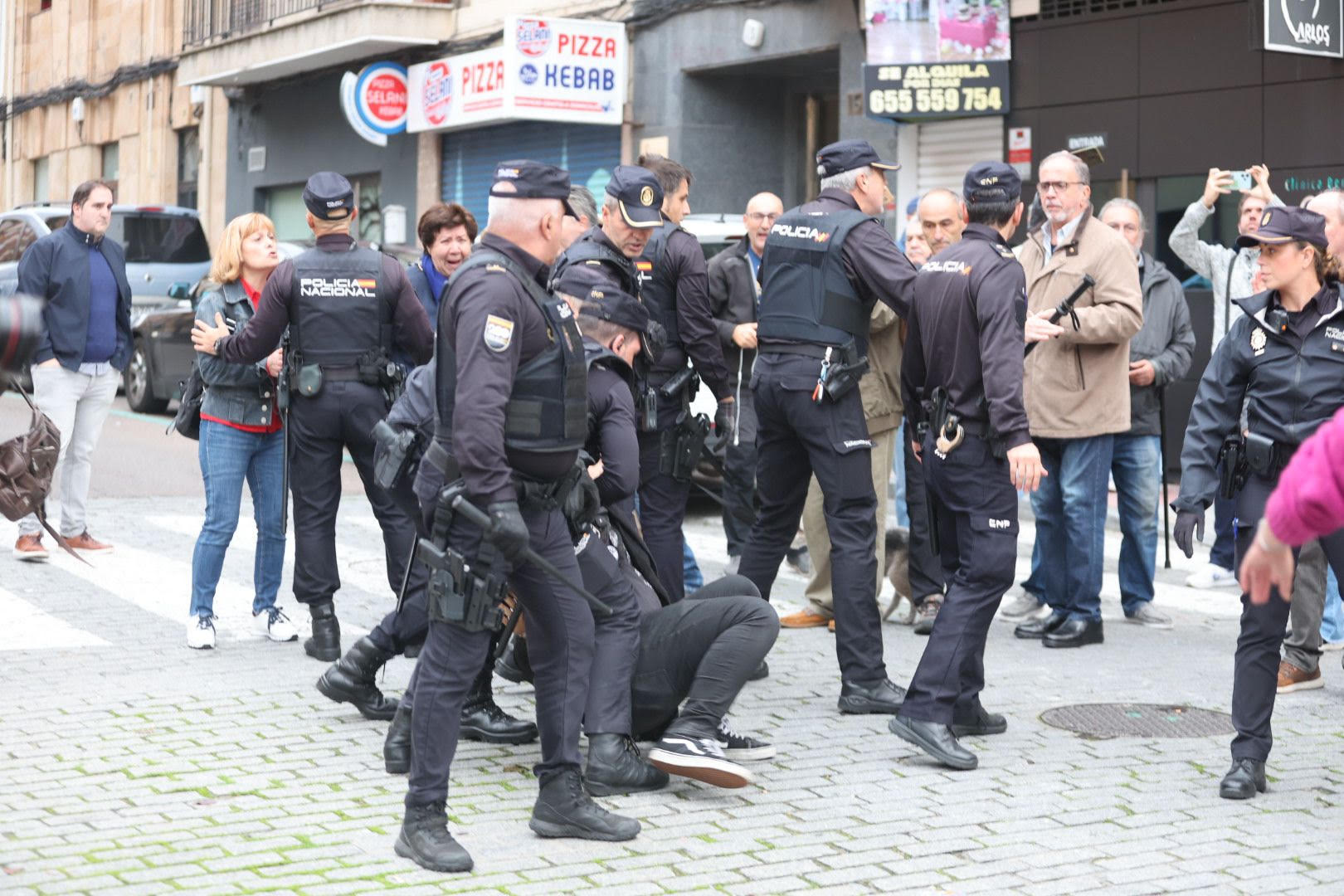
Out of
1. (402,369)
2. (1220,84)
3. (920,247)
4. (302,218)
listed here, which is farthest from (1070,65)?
(302,218)

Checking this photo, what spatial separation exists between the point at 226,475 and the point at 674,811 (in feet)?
10.7

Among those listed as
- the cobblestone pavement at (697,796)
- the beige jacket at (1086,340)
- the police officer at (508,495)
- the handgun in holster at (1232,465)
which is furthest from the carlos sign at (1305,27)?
the police officer at (508,495)

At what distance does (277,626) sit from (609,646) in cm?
299

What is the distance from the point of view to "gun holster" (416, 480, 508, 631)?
197 inches

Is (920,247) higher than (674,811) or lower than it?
higher

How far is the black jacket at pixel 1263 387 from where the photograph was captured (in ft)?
19.6

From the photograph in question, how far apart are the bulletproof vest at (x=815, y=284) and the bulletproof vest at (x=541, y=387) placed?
198cm

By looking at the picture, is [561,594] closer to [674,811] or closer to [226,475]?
[674,811]

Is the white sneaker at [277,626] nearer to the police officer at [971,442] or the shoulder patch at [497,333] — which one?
the police officer at [971,442]

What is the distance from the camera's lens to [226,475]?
806cm

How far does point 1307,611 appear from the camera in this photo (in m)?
7.52

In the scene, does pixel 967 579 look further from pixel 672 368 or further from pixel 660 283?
pixel 660 283

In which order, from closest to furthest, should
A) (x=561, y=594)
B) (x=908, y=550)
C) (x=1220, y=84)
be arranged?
1. (x=561, y=594)
2. (x=908, y=550)
3. (x=1220, y=84)

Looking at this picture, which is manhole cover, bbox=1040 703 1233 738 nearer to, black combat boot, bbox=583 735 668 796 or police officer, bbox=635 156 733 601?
A: police officer, bbox=635 156 733 601
